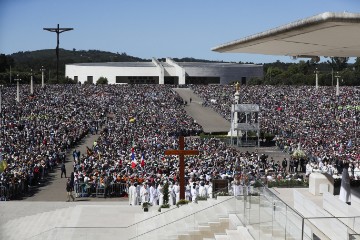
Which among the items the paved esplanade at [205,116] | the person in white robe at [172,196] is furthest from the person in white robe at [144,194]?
the paved esplanade at [205,116]

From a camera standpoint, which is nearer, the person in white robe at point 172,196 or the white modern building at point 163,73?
the person in white robe at point 172,196

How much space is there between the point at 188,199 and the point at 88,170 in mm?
6009

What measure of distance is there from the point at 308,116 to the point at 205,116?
9.78 metres

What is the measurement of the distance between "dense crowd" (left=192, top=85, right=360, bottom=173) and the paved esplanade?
2.40 feet

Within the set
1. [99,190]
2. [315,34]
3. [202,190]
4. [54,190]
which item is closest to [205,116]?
[54,190]

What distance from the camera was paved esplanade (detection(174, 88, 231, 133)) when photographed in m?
48.3

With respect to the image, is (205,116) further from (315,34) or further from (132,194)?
(315,34)

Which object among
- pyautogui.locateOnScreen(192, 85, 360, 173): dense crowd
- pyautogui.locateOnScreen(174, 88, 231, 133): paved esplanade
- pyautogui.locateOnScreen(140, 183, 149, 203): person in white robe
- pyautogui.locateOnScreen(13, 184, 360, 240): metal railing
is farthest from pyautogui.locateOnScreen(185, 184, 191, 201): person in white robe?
pyautogui.locateOnScreen(174, 88, 231, 133): paved esplanade

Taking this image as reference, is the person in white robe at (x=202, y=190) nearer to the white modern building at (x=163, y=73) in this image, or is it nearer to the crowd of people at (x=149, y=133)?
the crowd of people at (x=149, y=133)

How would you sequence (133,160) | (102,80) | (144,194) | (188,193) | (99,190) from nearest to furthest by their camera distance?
(188,193)
(144,194)
(99,190)
(133,160)
(102,80)

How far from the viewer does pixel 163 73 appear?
106 metres

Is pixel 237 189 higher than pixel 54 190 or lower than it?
higher

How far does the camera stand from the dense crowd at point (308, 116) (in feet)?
113

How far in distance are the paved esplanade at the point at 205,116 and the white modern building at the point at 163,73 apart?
34.4 meters
